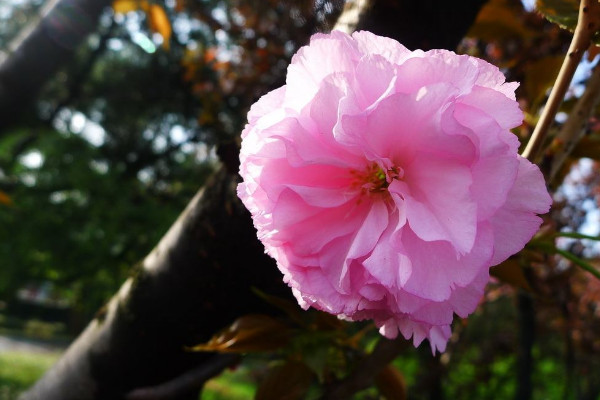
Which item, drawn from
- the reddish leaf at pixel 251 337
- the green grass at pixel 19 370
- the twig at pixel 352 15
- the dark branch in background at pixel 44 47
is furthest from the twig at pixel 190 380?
the green grass at pixel 19 370

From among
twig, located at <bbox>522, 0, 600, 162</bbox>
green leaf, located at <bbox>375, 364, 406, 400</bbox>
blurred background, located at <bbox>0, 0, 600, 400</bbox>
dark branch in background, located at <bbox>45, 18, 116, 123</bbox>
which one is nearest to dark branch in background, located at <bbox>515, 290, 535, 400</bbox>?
blurred background, located at <bbox>0, 0, 600, 400</bbox>

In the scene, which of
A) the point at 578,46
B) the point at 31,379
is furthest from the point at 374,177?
the point at 31,379

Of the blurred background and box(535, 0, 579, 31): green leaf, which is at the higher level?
box(535, 0, 579, 31): green leaf

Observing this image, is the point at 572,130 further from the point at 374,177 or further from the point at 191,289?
the point at 191,289

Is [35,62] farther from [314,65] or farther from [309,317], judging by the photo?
[314,65]

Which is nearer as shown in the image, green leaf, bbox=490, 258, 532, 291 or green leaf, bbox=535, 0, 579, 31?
green leaf, bbox=535, 0, 579, 31

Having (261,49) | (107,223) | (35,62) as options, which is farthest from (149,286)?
(107,223)

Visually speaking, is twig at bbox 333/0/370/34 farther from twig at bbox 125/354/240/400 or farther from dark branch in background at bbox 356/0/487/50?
twig at bbox 125/354/240/400
